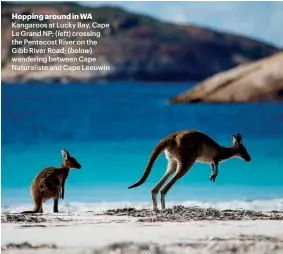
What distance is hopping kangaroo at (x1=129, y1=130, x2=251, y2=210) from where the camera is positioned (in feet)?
15.3

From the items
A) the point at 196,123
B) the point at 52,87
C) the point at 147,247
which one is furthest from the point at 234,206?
the point at 52,87

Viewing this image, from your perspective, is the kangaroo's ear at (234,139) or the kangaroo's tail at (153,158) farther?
the kangaroo's ear at (234,139)

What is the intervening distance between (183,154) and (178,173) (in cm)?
11

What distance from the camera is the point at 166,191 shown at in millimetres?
4680

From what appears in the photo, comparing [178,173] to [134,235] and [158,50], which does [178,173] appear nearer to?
[134,235]

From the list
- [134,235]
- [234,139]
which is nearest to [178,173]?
[234,139]

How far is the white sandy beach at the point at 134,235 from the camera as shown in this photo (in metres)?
4.16

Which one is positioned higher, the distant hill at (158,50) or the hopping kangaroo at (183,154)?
the distant hill at (158,50)

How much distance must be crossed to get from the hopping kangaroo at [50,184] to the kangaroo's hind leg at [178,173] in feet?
1.74

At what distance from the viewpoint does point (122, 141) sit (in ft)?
16.7

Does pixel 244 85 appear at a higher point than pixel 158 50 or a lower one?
lower

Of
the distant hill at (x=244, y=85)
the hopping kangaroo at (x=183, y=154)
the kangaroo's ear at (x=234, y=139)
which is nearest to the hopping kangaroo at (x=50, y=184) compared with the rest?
the hopping kangaroo at (x=183, y=154)

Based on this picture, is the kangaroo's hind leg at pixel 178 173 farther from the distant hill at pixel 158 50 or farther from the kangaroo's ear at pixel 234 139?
the distant hill at pixel 158 50

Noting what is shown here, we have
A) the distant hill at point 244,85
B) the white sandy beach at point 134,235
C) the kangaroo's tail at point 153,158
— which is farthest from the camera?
the distant hill at point 244,85
